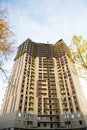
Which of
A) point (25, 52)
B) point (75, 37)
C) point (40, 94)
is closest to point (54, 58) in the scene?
point (25, 52)

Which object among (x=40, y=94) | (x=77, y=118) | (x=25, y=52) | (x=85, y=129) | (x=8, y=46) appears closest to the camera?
(x=8, y=46)

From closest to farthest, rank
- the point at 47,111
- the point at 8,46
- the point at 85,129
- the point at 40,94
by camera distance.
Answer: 1. the point at 8,46
2. the point at 85,129
3. the point at 47,111
4. the point at 40,94

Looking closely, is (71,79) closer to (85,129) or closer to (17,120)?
(85,129)

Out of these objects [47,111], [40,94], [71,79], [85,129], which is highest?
[71,79]

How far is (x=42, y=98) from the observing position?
54812 mm

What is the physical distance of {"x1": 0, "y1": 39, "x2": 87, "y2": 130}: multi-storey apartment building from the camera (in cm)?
4628

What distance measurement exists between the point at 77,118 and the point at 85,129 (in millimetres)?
4397

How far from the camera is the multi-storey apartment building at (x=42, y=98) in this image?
46281mm

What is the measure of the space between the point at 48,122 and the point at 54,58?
128 feet

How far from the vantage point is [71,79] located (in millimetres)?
59688

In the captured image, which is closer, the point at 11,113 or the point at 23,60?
the point at 11,113

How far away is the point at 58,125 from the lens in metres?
48.8

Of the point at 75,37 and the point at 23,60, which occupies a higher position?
the point at 23,60

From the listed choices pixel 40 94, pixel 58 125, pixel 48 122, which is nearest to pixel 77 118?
pixel 58 125
